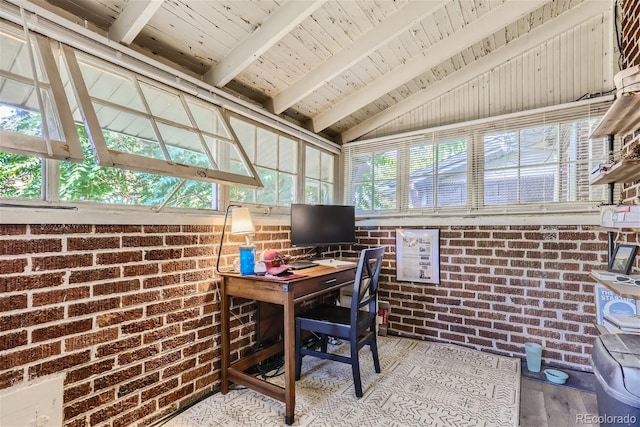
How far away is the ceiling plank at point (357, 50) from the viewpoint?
2.11m

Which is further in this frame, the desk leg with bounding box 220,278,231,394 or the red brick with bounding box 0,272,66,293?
the desk leg with bounding box 220,278,231,394

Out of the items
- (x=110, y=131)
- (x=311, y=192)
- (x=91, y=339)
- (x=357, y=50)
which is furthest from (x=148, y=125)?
(x=311, y=192)

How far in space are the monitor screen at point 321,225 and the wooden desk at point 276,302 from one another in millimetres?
468

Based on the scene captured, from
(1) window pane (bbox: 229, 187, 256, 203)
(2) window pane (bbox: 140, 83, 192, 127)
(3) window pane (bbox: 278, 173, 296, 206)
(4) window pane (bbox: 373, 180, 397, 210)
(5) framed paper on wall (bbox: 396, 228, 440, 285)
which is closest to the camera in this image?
(2) window pane (bbox: 140, 83, 192, 127)

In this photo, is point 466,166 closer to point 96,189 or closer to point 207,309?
point 207,309

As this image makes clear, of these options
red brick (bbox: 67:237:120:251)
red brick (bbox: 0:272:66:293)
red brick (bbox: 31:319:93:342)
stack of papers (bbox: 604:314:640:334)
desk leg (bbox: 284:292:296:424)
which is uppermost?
red brick (bbox: 67:237:120:251)

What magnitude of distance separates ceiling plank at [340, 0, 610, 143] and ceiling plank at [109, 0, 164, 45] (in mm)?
2408

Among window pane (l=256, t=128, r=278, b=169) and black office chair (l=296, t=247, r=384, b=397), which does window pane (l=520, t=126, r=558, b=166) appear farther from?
window pane (l=256, t=128, r=278, b=169)

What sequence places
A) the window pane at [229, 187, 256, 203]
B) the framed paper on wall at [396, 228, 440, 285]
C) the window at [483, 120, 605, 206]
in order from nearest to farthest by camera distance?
the window pane at [229, 187, 256, 203] < the window at [483, 120, 605, 206] < the framed paper on wall at [396, 228, 440, 285]

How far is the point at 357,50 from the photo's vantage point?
235 cm

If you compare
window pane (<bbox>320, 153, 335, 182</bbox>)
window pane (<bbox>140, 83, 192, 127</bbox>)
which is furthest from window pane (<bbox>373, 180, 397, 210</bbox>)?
window pane (<bbox>140, 83, 192, 127</bbox>)

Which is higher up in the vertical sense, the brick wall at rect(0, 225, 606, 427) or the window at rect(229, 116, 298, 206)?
the window at rect(229, 116, 298, 206)

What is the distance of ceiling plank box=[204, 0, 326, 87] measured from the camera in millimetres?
1889

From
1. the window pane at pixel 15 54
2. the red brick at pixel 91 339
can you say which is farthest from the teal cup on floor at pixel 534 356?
the window pane at pixel 15 54
